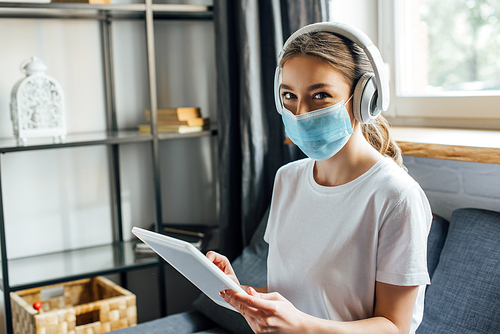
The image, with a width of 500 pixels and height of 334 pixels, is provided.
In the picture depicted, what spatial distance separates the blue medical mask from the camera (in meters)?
0.94

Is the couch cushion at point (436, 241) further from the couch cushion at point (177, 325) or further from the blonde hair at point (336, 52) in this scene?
the couch cushion at point (177, 325)

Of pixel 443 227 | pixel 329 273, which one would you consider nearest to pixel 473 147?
pixel 443 227

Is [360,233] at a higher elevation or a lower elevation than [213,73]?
lower

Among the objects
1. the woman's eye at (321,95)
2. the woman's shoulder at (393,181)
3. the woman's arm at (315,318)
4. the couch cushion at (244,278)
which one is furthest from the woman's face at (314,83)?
the couch cushion at (244,278)

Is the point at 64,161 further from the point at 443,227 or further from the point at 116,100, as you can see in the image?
the point at 443,227

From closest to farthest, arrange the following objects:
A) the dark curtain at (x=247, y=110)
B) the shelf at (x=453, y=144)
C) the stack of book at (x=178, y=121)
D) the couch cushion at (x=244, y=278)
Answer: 1. the shelf at (x=453, y=144)
2. the couch cushion at (x=244, y=278)
3. the dark curtain at (x=247, y=110)
4. the stack of book at (x=178, y=121)

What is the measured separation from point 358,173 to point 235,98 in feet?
3.36

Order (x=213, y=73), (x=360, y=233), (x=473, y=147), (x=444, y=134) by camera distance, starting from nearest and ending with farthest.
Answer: (x=360, y=233) < (x=473, y=147) < (x=444, y=134) < (x=213, y=73)

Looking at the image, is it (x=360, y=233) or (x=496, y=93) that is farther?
(x=496, y=93)

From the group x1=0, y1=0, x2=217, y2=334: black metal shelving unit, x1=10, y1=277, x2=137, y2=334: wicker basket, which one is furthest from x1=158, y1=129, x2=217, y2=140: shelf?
x1=10, y1=277, x2=137, y2=334: wicker basket

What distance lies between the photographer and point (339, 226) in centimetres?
96

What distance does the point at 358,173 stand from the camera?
0.98 m

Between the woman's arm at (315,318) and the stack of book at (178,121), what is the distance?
44.8 inches

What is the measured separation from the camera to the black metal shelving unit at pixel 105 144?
164 cm
